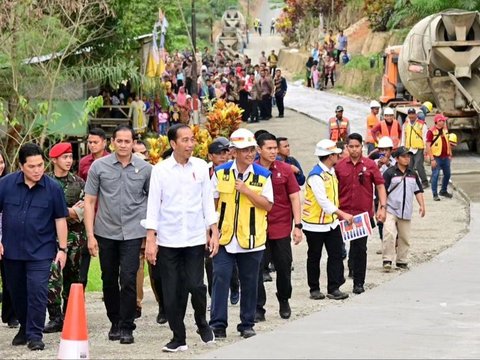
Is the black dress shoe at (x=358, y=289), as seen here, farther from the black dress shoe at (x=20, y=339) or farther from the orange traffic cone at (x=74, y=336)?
the orange traffic cone at (x=74, y=336)

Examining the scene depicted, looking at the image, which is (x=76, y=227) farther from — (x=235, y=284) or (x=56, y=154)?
(x=235, y=284)

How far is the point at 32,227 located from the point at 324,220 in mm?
3800

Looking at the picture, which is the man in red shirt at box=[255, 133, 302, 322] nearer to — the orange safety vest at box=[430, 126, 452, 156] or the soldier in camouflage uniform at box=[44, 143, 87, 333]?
the soldier in camouflage uniform at box=[44, 143, 87, 333]

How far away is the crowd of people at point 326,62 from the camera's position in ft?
170

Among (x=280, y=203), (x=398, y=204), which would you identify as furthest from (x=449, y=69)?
(x=280, y=203)

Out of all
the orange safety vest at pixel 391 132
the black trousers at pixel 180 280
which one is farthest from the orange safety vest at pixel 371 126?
the black trousers at pixel 180 280

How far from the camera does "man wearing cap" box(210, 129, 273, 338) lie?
11094 mm

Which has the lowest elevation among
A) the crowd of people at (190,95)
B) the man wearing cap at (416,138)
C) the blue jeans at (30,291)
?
the crowd of people at (190,95)

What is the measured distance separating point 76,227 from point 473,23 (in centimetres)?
2097

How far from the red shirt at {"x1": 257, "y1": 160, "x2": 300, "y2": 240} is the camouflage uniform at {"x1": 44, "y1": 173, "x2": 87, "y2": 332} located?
179cm

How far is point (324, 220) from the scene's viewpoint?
13734 mm

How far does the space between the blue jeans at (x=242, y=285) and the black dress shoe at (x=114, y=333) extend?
0.82 m

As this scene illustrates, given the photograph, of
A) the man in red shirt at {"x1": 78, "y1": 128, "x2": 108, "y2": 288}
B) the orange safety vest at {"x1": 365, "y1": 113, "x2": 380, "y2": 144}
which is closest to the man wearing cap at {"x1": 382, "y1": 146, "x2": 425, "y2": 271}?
the man in red shirt at {"x1": 78, "y1": 128, "x2": 108, "y2": 288}

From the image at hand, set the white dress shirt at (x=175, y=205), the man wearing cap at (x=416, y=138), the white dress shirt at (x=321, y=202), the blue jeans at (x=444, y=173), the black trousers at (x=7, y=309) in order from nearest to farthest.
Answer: the white dress shirt at (x=175, y=205), the black trousers at (x=7, y=309), the white dress shirt at (x=321, y=202), the blue jeans at (x=444, y=173), the man wearing cap at (x=416, y=138)
